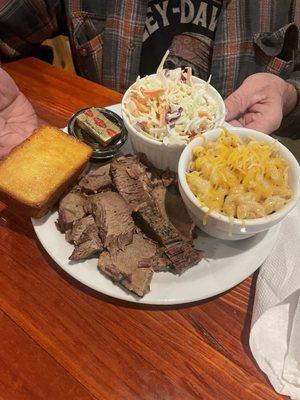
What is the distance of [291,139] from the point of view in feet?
8.00

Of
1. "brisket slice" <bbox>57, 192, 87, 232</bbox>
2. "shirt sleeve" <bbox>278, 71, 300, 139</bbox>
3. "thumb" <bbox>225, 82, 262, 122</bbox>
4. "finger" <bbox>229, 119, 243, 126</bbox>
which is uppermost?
"thumb" <bbox>225, 82, 262, 122</bbox>

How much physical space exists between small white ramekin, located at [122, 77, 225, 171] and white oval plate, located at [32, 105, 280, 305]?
32 centimetres

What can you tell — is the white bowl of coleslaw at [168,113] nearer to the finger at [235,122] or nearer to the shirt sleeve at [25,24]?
the finger at [235,122]

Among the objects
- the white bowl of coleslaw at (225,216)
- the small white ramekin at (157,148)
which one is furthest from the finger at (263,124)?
the white bowl of coleslaw at (225,216)

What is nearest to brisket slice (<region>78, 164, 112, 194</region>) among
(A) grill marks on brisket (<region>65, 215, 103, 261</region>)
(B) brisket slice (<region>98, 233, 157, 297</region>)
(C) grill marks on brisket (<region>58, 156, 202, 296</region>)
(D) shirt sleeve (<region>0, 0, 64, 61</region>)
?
(C) grill marks on brisket (<region>58, 156, 202, 296</region>)

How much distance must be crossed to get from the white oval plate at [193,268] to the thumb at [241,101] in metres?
0.66

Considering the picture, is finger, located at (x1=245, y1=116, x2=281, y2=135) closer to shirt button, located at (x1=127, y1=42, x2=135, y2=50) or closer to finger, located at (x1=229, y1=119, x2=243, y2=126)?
finger, located at (x1=229, y1=119, x2=243, y2=126)

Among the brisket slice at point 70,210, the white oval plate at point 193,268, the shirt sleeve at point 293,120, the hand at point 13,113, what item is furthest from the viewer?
the shirt sleeve at point 293,120

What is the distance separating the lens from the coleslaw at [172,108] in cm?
150

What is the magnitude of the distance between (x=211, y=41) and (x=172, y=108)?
75 cm

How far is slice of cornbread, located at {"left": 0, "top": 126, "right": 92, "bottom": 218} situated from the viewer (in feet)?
4.49

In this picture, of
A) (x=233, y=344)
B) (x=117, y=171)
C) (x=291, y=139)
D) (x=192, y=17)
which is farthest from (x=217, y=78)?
(x=233, y=344)

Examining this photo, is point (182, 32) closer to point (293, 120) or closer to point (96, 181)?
point (293, 120)

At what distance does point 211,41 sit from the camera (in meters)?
2.07
